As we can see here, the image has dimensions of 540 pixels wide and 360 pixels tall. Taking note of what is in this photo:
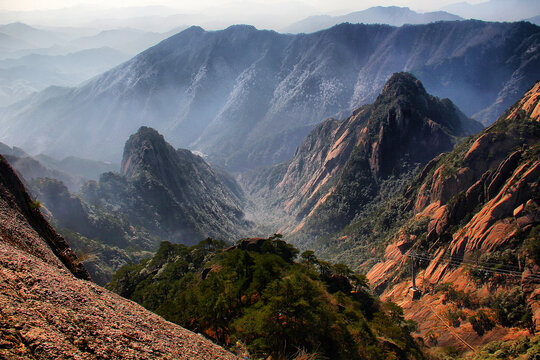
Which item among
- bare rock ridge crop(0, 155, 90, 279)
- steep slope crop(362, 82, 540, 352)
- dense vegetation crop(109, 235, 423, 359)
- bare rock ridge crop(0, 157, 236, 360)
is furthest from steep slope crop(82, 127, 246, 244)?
bare rock ridge crop(0, 157, 236, 360)

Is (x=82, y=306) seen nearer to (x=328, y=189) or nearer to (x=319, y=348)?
(x=319, y=348)

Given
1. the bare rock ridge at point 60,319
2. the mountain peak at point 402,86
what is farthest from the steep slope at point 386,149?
the bare rock ridge at point 60,319

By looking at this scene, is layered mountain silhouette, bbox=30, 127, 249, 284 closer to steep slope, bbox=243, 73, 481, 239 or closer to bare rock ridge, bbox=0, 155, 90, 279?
steep slope, bbox=243, 73, 481, 239

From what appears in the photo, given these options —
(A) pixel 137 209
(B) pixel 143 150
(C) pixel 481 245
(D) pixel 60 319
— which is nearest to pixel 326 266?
(C) pixel 481 245

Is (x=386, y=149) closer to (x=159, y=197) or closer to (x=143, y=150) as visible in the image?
(x=159, y=197)

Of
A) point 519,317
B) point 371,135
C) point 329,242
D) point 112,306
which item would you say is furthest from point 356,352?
point 371,135

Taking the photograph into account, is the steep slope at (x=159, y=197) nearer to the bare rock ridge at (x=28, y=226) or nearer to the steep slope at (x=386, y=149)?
the steep slope at (x=386, y=149)
